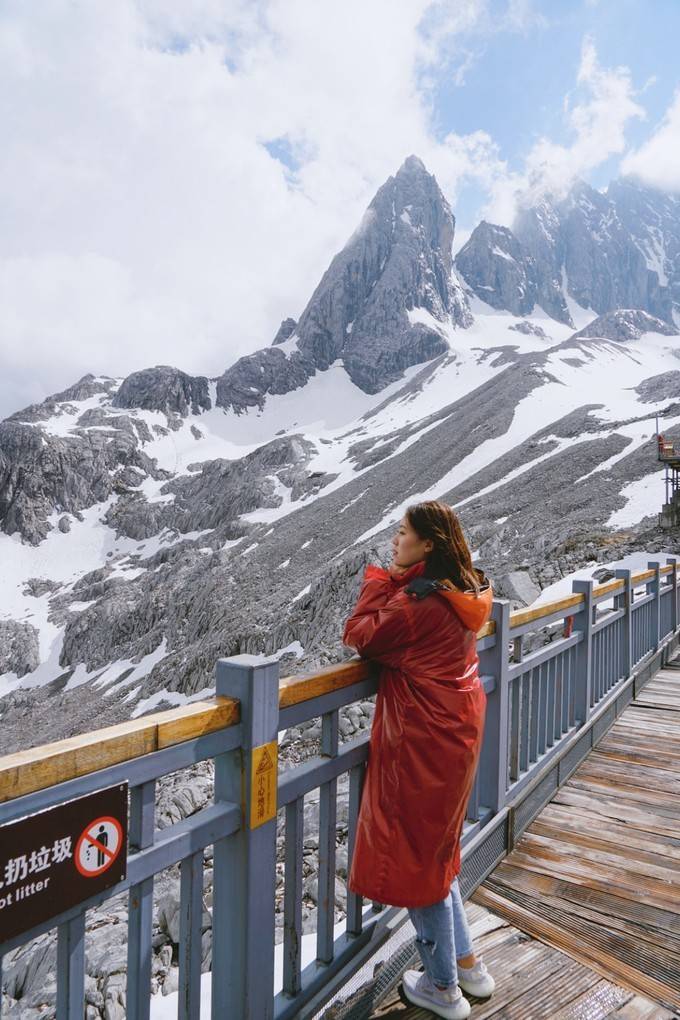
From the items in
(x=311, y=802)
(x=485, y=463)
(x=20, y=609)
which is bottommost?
(x=20, y=609)

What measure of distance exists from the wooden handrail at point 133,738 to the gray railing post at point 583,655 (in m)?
3.79

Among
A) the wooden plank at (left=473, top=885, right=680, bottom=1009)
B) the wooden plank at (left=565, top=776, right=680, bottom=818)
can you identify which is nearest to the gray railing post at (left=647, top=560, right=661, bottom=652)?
the wooden plank at (left=565, top=776, right=680, bottom=818)

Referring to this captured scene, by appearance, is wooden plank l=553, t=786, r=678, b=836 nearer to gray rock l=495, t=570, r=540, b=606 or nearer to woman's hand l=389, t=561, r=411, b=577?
woman's hand l=389, t=561, r=411, b=577

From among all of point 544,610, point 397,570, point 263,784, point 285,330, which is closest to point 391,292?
point 285,330

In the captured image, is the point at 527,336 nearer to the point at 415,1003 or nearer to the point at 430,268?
the point at 430,268

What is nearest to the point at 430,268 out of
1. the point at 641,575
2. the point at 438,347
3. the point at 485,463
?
the point at 438,347

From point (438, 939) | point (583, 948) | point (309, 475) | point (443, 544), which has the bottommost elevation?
point (583, 948)

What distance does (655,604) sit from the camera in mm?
8969

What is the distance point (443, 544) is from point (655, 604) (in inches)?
306

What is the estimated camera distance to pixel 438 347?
145 m

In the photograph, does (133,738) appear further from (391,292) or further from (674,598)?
(391,292)

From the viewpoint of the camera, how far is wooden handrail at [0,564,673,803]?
1534mm

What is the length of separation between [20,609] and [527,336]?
497 feet

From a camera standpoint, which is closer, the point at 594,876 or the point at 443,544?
the point at 443,544
